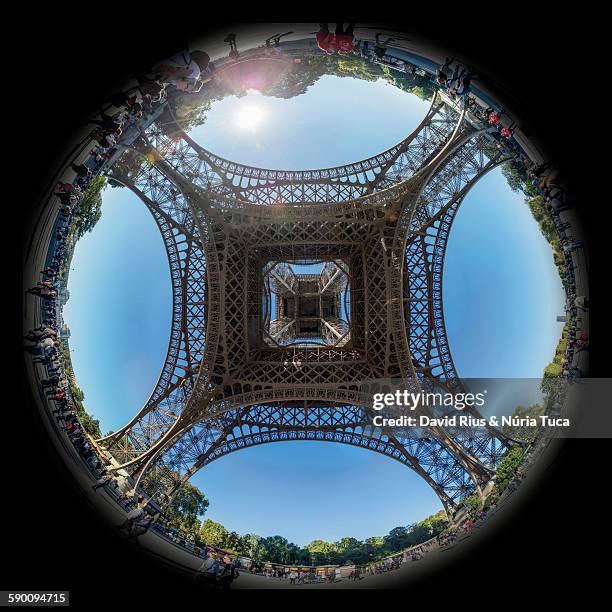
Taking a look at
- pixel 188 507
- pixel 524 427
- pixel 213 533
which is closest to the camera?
pixel 524 427

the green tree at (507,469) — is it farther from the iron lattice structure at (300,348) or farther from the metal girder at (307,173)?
the metal girder at (307,173)

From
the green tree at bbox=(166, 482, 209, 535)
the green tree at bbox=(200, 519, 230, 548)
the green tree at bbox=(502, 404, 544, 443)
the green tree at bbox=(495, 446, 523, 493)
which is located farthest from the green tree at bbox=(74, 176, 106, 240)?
the green tree at bbox=(495, 446, 523, 493)

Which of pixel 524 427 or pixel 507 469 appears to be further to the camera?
pixel 524 427

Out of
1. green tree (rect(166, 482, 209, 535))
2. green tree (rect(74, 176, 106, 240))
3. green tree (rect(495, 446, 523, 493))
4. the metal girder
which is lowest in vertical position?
green tree (rect(166, 482, 209, 535))

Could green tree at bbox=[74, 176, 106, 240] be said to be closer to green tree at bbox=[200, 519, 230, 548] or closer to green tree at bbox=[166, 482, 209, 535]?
green tree at bbox=[166, 482, 209, 535]

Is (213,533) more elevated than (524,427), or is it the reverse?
(524,427)

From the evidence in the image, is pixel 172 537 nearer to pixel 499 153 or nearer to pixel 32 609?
pixel 32 609

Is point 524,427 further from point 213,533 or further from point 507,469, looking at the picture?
point 213,533

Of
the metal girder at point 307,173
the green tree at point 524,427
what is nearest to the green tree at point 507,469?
the green tree at point 524,427

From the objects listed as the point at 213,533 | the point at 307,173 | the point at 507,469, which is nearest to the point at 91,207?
the point at 307,173
